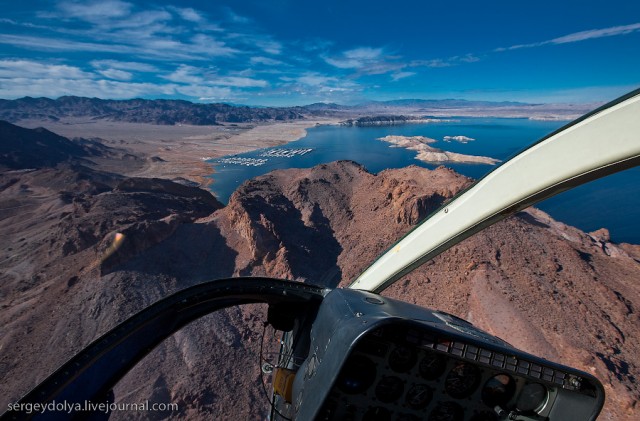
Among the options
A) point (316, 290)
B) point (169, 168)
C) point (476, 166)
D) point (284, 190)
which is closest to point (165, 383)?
point (316, 290)

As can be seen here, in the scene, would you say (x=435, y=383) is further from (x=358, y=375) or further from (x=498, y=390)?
(x=358, y=375)

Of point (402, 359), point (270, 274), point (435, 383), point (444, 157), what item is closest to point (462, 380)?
point (435, 383)

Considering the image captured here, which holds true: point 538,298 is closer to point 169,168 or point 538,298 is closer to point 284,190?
point 284,190

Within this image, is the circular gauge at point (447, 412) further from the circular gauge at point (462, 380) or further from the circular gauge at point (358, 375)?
the circular gauge at point (358, 375)

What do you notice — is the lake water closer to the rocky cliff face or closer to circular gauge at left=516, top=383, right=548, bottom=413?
circular gauge at left=516, top=383, right=548, bottom=413

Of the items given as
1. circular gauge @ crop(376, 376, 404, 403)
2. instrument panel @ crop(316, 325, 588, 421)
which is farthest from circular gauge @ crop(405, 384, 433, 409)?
circular gauge @ crop(376, 376, 404, 403)

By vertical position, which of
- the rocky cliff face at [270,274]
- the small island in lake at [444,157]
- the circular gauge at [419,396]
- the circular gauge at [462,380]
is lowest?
the rocky cliff face at [270,274]

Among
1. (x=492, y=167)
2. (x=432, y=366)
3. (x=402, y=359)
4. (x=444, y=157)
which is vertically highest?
(x=492, y=167)

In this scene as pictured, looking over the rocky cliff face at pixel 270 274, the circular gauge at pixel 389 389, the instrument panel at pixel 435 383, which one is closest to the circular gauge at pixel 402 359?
the instrument panel at pixel 435 383
